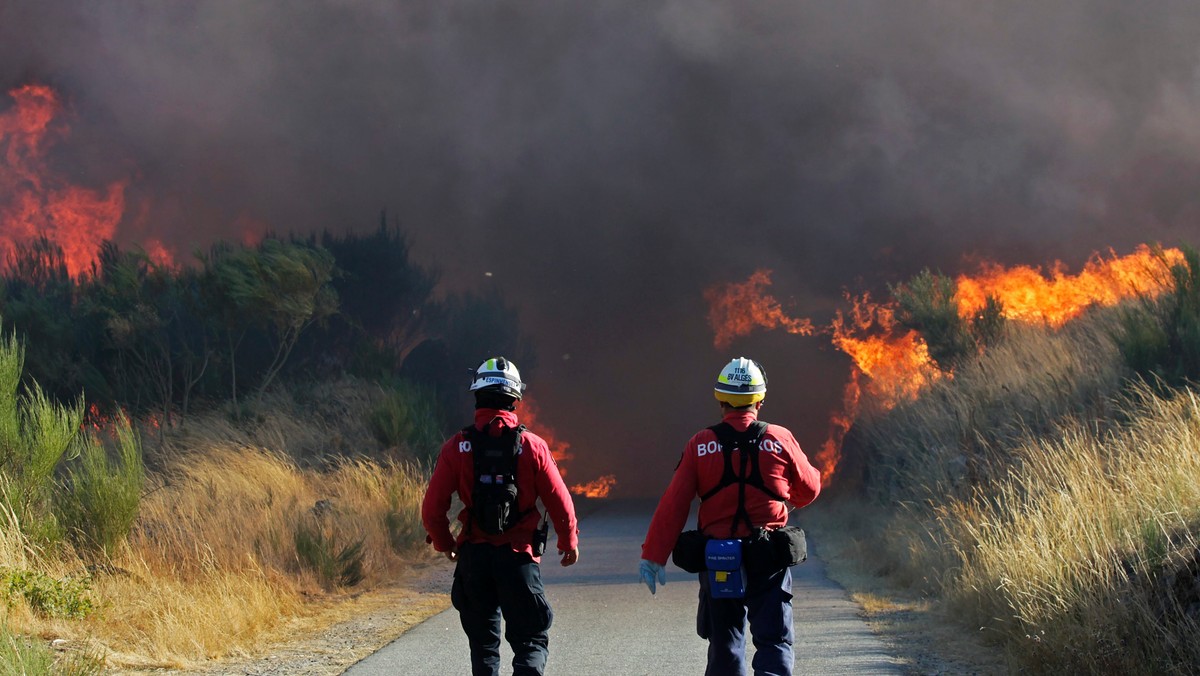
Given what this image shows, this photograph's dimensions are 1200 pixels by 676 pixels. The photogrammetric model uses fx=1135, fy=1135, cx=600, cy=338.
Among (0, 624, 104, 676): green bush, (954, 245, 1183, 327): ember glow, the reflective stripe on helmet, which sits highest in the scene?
(954, 245, 1183, 327): ember glow

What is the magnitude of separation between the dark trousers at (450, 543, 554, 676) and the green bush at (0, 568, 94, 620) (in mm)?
3751

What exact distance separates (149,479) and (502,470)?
10.6 m

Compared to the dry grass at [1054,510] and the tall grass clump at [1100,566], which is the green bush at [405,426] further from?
the tall grass clump at [1100,566]

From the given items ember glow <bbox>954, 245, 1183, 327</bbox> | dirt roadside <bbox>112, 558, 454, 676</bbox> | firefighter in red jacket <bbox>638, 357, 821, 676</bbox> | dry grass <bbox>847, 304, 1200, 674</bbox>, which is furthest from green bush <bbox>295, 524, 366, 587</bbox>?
ember glow <bbox>954, 245, 1183, 327</bbox>

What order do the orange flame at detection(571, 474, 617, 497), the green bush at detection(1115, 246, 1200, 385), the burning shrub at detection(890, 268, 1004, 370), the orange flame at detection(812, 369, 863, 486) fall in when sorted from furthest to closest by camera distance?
1. the orange flame at detection(571, 474, 617, 497)
2. the orange flame at detection(812, 369, 863, 486)
3. the burning shrub at detection(890, 268, 1004, 370)
4. the green bush at detection(1115, 246, 1200, 385)

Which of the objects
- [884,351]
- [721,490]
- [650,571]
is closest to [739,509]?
[721,490]

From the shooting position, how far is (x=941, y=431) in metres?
14.5

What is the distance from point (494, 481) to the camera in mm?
5969

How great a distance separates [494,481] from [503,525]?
25cm

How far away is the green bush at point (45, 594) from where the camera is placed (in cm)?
816

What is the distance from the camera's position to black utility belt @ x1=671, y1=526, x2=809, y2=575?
17.9 ft

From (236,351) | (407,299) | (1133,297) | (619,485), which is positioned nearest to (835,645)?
(1133,297)

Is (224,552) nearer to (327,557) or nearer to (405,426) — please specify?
(327,557)

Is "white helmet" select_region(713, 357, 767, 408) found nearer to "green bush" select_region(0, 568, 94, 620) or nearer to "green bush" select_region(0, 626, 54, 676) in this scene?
"green bush" select_region(0, 626, 54, 676)
